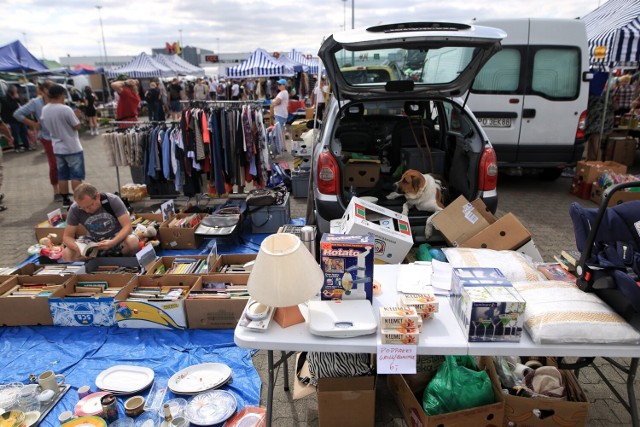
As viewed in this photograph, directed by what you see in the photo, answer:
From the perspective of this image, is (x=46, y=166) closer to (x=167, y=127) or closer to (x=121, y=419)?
(x=167, y=127)

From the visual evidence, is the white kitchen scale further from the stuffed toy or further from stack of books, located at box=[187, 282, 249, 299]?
the stuffed toy

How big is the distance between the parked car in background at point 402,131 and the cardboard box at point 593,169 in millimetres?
2507

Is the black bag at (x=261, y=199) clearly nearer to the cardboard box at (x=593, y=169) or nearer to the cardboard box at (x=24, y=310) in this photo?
the cardboard box at (x=24, y=310)

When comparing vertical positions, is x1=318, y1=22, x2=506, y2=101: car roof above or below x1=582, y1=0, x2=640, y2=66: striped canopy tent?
below

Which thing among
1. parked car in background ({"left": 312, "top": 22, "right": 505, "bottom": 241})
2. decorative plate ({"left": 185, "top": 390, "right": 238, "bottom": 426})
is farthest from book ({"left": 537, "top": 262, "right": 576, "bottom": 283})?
decorative plate ({"left": 185, "top": 390, "right": 238, "bottom": 426})

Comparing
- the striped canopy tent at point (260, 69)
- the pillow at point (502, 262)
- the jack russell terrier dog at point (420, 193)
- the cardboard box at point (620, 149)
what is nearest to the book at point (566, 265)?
the pillow at point (502, 262)

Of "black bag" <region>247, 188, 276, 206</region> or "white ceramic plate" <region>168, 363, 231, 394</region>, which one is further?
"black bag" <region>247, 188, 276, 206</region>

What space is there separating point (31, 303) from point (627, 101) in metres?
11.4

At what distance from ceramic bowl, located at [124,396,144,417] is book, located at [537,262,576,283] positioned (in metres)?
2.44

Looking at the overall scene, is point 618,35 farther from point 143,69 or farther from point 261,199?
point 143,69

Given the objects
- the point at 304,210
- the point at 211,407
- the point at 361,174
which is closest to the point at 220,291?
the point at 211,407

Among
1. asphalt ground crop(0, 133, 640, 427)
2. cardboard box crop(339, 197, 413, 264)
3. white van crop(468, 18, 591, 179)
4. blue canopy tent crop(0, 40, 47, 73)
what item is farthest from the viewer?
blue canopy tent crop(0, 40, 47, 73)

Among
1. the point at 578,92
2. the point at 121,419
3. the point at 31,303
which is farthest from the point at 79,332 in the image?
the point at 578,92

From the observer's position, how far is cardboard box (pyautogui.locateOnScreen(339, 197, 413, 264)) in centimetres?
305
